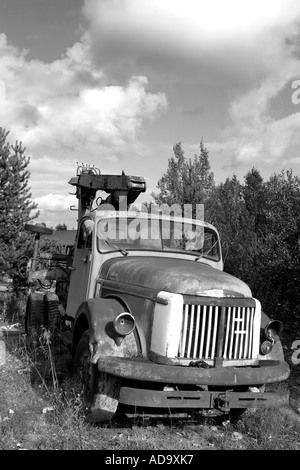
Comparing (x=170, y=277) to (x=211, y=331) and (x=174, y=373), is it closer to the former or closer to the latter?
(x=211, y=331)

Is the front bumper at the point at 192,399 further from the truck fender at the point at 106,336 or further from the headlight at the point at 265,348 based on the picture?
the headlight at the point at 265,348

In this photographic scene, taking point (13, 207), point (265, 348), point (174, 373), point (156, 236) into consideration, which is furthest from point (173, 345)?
point (13, 207)

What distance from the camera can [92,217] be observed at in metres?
5.89

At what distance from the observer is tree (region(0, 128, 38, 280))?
10688 mm

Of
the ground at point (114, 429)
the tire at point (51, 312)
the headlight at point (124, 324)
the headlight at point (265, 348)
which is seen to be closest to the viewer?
the ground at point (114, 429)

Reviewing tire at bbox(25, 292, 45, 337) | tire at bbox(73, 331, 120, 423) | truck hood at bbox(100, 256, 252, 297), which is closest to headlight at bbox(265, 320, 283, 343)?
truck hood at bbox(100, 256, 252, 297)

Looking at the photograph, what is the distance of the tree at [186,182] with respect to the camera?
13914mm

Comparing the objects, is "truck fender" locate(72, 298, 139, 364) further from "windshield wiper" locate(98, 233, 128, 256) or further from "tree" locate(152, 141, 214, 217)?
"tree" locate(152, 141, 214, 217)

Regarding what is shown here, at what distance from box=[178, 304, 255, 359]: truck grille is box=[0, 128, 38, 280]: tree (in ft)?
24.1

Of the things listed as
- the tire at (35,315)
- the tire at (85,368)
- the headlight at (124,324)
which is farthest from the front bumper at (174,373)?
the tire at (35,315)

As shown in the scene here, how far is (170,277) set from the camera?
426 centimetres

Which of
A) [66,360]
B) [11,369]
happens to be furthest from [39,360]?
[11,369]

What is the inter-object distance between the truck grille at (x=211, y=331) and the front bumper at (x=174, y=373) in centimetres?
17
